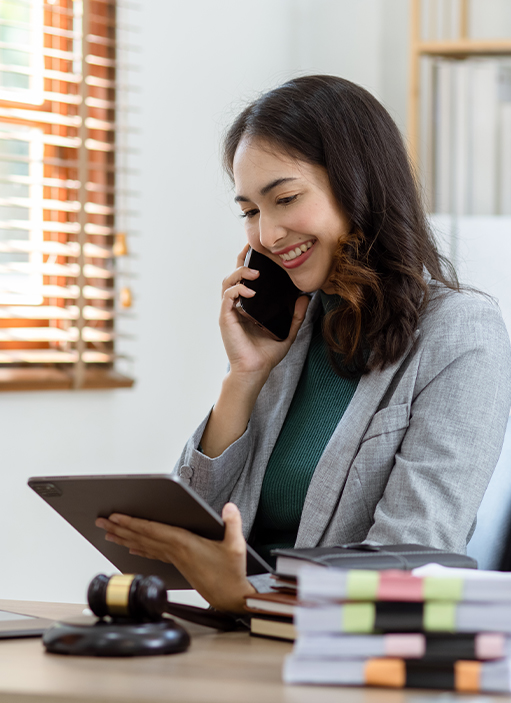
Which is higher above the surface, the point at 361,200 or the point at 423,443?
the point at 361,200

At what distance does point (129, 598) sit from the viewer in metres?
0.77

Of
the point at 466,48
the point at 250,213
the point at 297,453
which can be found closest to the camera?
the point at 297,453

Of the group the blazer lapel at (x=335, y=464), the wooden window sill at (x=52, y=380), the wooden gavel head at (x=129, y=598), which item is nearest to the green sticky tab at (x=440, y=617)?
the wooden gavel head at (x=129, y=598)

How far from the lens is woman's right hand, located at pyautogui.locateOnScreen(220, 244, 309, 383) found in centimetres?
153

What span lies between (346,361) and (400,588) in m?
0.77

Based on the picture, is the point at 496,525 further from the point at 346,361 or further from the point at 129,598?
the point at 129,598

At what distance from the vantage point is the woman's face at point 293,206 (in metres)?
1.40

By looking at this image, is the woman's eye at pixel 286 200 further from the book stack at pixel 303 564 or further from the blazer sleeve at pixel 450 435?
the book stack at pixel 303 564

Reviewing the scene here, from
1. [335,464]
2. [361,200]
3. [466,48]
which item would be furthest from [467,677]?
[466,48]

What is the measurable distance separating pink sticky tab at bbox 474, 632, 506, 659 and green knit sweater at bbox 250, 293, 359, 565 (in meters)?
0.71

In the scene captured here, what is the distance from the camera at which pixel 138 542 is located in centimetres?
98

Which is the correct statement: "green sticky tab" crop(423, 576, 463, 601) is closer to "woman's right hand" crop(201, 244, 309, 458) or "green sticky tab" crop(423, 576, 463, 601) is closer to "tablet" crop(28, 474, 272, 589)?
"tablet" crop(28, 474, 272, 589)

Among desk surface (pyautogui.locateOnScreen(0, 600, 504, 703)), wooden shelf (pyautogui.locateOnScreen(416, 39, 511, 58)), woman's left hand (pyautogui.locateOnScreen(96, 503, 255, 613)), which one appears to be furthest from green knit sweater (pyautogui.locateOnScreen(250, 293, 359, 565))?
wooden shelf (pyautogui.locateOnScreen(416, 39, 511, 58))

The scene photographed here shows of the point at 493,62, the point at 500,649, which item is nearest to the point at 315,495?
the point at 500,649
